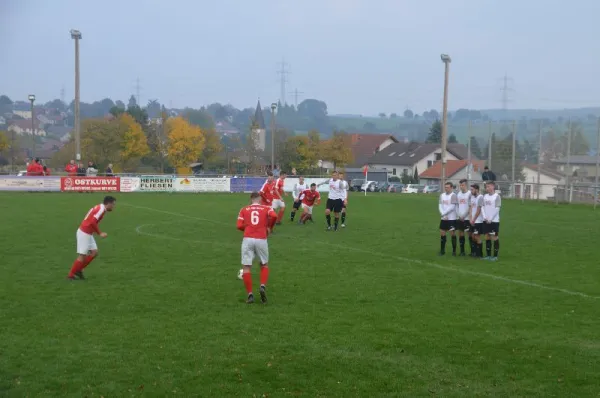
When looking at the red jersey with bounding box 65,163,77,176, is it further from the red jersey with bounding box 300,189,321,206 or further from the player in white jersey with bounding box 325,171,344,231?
the player in white jersey with bounding box 325,171,344,231

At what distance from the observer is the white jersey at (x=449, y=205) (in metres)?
18.7

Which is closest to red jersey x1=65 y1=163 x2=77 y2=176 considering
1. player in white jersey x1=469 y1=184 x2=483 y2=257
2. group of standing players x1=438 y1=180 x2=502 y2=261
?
group of standing players x1=438 y1=180 x2=502 y2=261

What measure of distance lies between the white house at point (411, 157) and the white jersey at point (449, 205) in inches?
3142

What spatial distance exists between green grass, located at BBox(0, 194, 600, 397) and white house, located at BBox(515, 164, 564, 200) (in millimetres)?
19167

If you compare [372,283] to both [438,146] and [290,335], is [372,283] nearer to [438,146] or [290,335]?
[290,335]

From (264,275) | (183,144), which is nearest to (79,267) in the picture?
(264,275)

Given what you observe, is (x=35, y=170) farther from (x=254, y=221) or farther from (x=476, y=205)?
(x=254, y=221)

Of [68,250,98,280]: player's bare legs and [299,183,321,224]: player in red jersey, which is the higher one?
[299,183,321,224]: player in red jersey

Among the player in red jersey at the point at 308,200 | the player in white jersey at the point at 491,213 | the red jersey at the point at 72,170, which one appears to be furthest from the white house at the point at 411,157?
the player in white jersey at the point at 491,213

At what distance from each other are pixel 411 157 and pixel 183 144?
42.5 metres

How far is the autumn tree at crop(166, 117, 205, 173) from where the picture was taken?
2842 inches

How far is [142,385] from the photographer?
798 cm

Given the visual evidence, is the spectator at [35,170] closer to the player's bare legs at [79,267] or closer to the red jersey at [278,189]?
the red jersey at [278,189]

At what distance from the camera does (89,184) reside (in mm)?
44625
